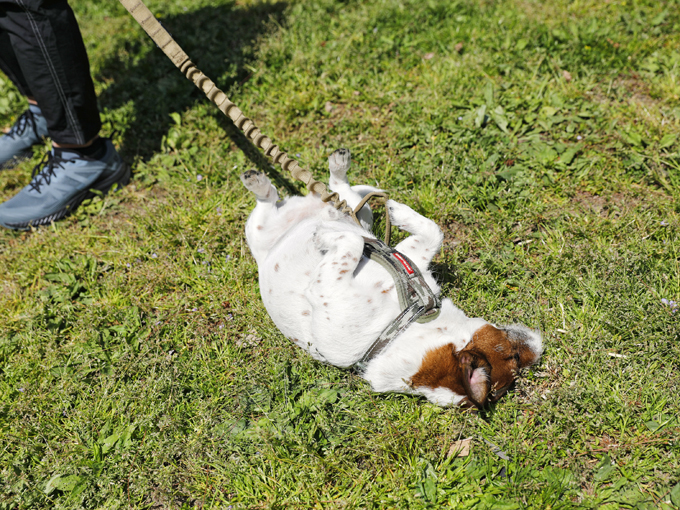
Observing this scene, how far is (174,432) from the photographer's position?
2590 mm

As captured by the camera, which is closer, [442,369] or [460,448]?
[442,369]

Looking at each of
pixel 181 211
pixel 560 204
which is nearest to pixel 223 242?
pixel 181 211

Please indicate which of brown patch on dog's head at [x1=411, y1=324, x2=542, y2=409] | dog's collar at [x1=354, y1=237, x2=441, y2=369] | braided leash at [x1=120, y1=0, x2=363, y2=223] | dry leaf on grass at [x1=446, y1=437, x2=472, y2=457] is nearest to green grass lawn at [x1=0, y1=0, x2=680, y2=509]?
dry leaf on grass at [x1=446, y1=437, x2=472, y2=457]

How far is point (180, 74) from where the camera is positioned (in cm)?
451

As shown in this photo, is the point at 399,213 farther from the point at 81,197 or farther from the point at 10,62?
the point at 10,62

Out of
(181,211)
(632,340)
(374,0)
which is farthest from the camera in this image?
(374,0)

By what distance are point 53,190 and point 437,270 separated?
310 centimetres

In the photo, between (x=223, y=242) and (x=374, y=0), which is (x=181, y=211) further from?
(x=374, y=0)

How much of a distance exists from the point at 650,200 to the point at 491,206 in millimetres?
1031

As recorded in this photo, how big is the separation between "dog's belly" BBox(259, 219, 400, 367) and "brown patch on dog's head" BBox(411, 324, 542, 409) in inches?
12.5

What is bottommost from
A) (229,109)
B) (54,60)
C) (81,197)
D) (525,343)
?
(525,343)

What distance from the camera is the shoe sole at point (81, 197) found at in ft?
12.1

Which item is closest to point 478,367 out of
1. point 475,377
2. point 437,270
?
point 475,377

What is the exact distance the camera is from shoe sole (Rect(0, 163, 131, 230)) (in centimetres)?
368
